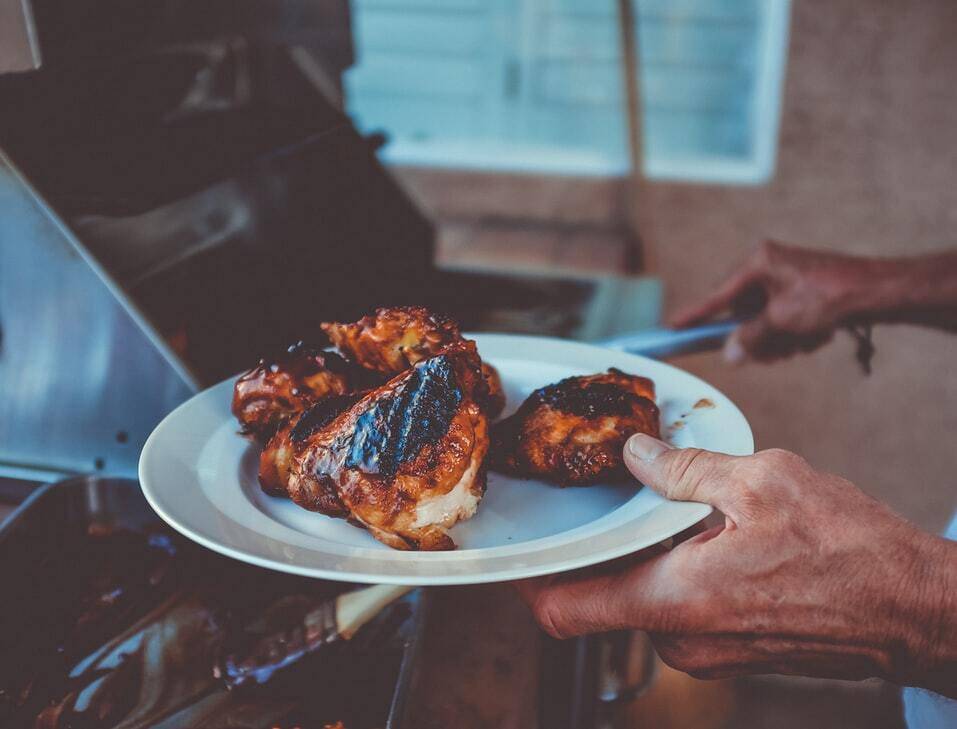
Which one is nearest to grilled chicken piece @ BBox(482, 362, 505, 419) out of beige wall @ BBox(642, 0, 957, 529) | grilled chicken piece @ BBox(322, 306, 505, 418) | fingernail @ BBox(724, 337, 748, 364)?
grilled chicken piece @ BBox(322, 306, 505, 418)

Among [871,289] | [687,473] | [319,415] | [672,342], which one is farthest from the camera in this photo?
[871,289]

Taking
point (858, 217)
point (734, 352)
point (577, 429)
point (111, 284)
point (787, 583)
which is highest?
point (111, 284)

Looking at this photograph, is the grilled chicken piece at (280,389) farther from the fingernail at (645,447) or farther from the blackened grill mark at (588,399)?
the fingernail at (645,447)

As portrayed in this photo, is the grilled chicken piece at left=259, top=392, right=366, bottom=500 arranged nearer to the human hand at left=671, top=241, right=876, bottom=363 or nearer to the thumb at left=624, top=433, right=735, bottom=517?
the thumb at left=624, top=433, right=735, bottom=517

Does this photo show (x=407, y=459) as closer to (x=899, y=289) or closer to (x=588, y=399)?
(x=588, y=399)

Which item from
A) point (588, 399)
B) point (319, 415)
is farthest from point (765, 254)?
point (319, 415)

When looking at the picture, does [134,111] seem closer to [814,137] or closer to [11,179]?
[11,179]

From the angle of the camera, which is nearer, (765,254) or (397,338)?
(397,338)
